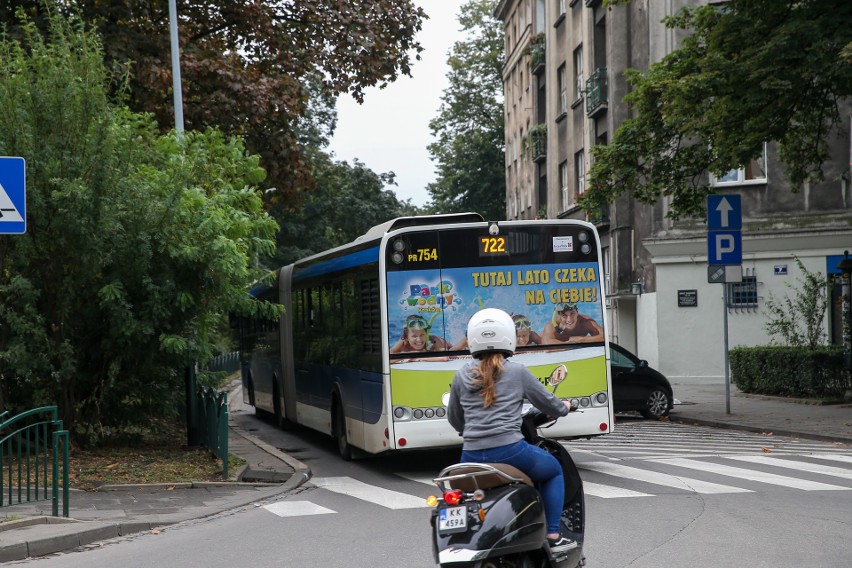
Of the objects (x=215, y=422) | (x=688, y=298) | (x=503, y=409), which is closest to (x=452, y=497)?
(x=503, y=409)

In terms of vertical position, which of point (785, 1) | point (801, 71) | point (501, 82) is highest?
point (501, 82)

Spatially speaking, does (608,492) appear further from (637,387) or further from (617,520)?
(637,387)

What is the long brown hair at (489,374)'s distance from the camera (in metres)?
6.51

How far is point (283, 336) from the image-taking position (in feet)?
67.9

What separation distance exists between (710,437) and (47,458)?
11.3 m

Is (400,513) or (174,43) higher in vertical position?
(174,43)

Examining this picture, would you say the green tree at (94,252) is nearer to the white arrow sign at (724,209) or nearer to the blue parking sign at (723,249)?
the blue parking sign at (723,249)

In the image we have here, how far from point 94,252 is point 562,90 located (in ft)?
103

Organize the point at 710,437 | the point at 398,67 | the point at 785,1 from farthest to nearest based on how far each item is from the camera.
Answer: the point at 398,67 < the point at 785,1 < the point at 710,437

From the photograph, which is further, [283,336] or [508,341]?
[283,336]

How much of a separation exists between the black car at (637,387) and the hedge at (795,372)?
3.76 meters

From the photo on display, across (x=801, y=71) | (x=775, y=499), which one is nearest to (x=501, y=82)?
(x=801, y=71)

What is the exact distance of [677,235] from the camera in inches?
1238

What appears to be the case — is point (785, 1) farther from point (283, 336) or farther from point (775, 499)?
point (775, 499)
